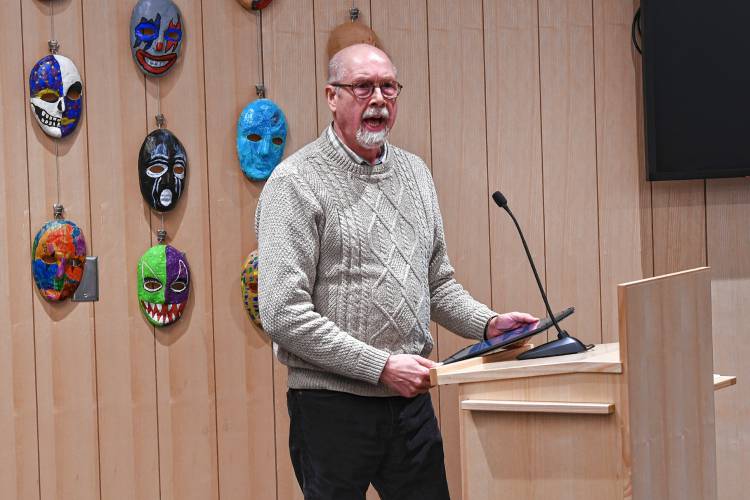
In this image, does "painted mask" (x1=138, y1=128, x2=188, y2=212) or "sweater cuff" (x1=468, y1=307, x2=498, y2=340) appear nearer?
"sweater cuff" (x1=468, y1=307, x2=498, y2=340)

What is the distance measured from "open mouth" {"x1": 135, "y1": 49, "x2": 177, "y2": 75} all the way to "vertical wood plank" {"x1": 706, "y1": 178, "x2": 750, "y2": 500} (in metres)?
1.53

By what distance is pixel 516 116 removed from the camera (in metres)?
2.62

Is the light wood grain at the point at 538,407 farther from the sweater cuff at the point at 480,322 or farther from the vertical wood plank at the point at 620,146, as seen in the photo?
the vertical wood plank at the point at 620,146

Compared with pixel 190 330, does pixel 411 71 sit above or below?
above

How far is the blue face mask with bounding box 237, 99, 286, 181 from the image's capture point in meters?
2.51

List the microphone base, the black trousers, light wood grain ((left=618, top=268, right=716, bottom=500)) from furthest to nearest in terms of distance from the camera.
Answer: the black trousers → the microphone base → light wood grain ((left=618, top=268, right=716, bottom=500))

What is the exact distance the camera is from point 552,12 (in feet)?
8.57

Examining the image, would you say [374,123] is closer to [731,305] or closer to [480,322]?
[480,322]

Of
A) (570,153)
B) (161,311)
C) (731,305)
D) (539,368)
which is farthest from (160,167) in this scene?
(731,305)

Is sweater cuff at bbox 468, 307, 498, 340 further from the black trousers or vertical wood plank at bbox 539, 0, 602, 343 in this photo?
vertical wood plank at bbox 539, 0, 602, 343

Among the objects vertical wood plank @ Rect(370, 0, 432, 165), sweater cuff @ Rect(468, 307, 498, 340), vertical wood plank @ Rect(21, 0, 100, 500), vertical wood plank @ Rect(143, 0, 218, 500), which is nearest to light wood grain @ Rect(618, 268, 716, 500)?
sweater cuff @ Rect(468, 307, 498, 340)

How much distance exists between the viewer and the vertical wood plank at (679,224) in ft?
8.46

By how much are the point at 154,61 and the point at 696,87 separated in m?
1.46

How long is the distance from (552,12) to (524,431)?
147cm
